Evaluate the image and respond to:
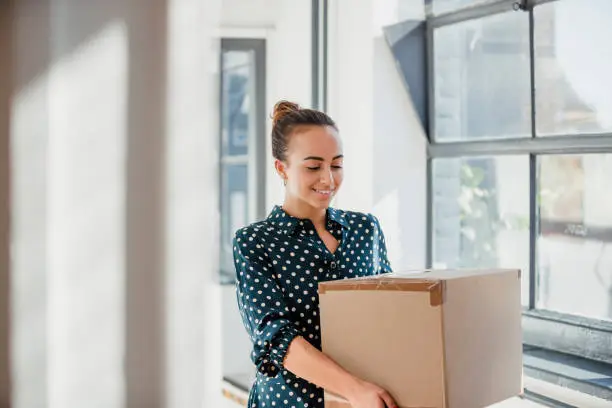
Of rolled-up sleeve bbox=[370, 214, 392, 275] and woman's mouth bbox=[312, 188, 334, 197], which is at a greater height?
woman's mouth bbox=[312, 188, 334, 197]

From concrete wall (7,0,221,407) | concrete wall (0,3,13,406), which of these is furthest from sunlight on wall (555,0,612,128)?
concrete wall (0,3,13,406)

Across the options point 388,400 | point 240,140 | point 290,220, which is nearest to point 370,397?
point 388,400

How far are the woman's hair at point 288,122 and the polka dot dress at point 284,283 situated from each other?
0.43 ft

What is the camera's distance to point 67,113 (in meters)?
3.13

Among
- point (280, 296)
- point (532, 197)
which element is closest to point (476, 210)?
point (532, 197)

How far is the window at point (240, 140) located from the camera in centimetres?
314

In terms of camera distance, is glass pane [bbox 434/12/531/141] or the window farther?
the window

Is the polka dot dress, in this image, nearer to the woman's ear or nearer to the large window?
the woman's ear

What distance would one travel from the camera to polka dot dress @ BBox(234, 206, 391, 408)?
4.75ft

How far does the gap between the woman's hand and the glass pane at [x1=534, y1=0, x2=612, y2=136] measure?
3.42ft

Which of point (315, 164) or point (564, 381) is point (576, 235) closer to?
point (564, 381)

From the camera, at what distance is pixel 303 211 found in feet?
5.17

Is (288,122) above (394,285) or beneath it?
above

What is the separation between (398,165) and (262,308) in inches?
43.4
